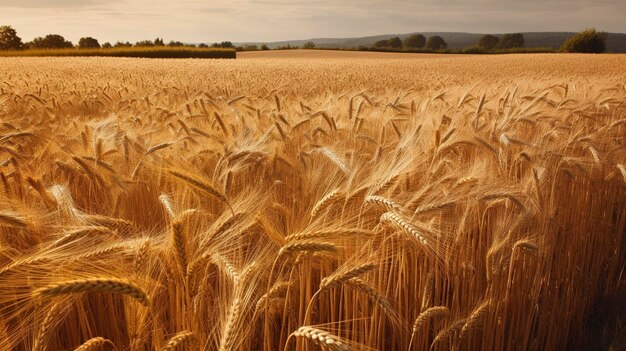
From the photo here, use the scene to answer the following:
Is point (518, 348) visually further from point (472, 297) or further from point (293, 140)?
point (293, 140)

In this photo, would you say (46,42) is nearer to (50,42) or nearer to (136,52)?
(50,42)

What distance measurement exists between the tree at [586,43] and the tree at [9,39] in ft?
226

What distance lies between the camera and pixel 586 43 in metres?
52.3

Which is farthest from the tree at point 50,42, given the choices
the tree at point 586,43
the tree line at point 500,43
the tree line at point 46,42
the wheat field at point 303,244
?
the wheat field at point 303,244

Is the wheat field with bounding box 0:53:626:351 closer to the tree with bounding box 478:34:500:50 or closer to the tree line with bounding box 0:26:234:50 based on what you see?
the tree line with bounding box 0:26:234:50

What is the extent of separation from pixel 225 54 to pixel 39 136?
4006 cm

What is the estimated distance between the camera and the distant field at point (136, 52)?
112ft

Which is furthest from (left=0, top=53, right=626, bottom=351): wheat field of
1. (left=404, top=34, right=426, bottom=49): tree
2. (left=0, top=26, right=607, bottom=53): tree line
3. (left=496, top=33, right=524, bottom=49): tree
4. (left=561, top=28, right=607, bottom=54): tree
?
Answer: (left=496, top=33, right=524, bottom=49): tree

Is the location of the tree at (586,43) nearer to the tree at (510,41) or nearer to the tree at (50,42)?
the tree at (510,41)

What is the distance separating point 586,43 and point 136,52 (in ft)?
160

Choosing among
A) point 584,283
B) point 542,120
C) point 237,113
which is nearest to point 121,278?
point 584,283

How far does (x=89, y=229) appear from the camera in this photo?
1.31 metres

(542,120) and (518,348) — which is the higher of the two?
(542,120)

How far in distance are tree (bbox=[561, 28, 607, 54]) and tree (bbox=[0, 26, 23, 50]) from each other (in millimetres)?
68919
